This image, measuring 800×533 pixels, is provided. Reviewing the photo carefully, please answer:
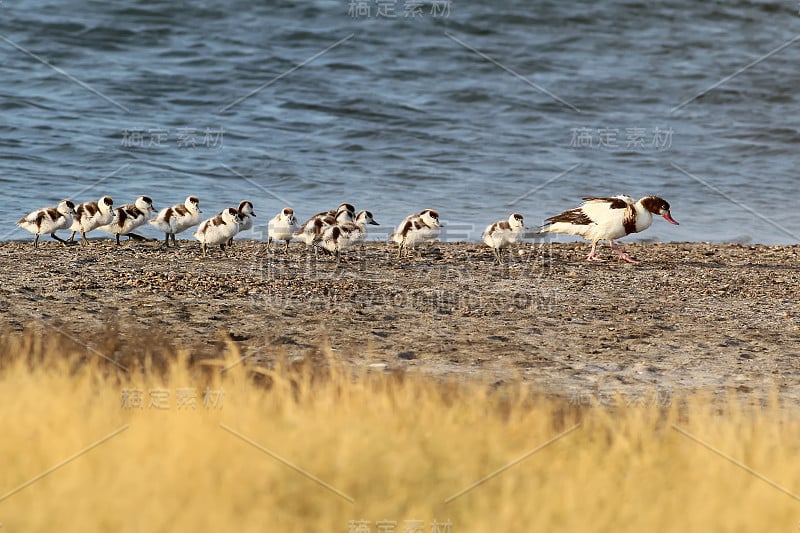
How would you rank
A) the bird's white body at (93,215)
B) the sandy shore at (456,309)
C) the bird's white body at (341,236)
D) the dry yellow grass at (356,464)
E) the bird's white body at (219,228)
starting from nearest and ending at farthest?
the dry yellow grass at (356,464) → the sandy shore at (456,309) → the bird's white body at (341,236) → the bird's white body at (219,228) → the bird's white body at (93,215)

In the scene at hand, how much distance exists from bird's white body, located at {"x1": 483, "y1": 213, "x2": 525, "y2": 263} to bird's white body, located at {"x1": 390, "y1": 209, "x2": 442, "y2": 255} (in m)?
0.72

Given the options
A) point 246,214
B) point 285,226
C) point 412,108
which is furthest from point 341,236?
point 412,108

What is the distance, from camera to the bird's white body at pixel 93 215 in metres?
13.5

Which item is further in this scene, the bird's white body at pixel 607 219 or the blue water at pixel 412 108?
the blue water at pixel 412 108

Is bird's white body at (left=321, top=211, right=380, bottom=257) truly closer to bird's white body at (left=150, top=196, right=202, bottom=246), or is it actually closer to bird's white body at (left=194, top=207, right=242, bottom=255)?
bird's white body at (left=194, top=207, right=242, bottom=255)

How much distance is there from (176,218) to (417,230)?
3.29 meters

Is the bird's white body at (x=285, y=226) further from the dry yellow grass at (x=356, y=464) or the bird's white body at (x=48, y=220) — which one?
the dry yellow grass at (x=356, y=464)

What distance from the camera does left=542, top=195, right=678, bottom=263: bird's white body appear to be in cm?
1368

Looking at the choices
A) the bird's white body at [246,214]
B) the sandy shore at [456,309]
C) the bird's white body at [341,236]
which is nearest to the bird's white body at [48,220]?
the sandy shore at [456,309]

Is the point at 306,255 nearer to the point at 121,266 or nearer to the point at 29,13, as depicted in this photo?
the point at 121,266

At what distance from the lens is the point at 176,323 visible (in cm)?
930

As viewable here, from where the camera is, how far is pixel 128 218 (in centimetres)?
1369

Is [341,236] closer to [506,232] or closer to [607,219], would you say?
[506,232]

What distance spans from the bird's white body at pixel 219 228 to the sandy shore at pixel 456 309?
288 millimetres
